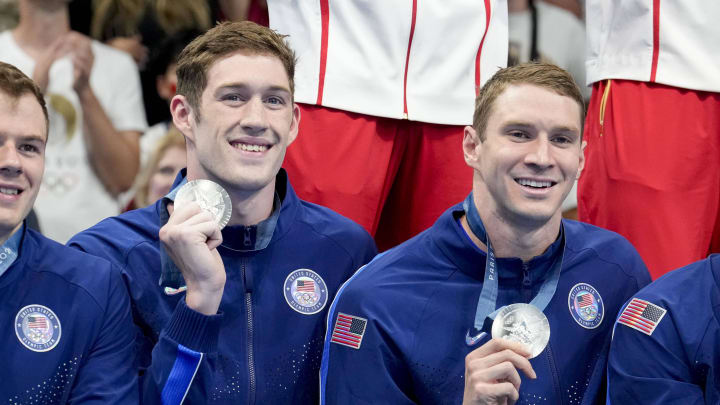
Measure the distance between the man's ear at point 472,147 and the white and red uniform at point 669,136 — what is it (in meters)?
0.70

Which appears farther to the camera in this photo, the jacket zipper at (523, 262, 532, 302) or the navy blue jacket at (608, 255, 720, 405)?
the jacket zipper at (523, 262, 532, 302)

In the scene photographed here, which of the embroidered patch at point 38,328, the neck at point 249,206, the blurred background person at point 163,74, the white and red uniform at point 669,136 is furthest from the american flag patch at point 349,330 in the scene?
the blurred background person at point 163,74

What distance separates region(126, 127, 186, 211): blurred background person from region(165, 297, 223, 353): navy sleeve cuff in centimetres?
232

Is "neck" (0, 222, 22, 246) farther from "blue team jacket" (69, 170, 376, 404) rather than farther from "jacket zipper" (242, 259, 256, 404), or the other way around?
"jacket zipper" (242, 259, 256, 404)

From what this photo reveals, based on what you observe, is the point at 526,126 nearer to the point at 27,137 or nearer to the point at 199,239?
the point at 199,239

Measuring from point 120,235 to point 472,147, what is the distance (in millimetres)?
1210

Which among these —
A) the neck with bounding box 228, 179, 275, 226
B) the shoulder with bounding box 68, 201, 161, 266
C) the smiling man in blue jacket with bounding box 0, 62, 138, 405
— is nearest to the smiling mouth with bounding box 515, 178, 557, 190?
the neck with bounding box 228, 179, 275, 226

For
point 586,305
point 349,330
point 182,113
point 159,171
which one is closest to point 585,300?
point 586,305

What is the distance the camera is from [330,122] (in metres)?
4.34

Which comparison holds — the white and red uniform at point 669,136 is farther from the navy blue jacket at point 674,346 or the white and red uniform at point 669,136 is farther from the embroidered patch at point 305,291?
the embroidered patch at point 305,291

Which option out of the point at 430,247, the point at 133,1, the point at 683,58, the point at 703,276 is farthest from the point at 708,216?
the point at 133,1

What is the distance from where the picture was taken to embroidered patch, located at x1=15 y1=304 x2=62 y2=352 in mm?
3396

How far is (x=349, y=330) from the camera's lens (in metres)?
3.62

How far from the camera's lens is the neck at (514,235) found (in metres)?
3.74
